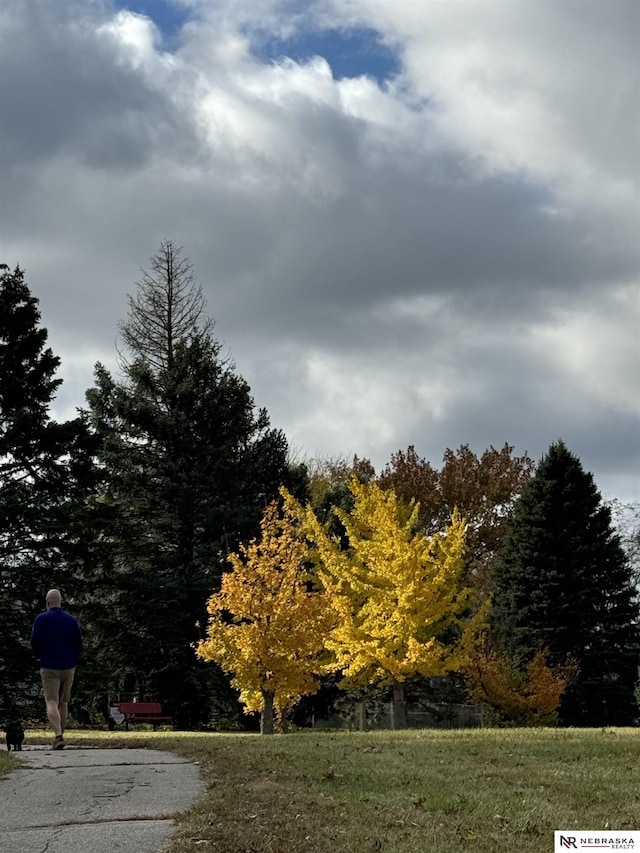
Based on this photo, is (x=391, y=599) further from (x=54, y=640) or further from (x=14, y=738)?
(x=54, y=640)

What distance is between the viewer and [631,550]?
50.5 meters

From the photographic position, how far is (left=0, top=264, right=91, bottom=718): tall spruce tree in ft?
95.8

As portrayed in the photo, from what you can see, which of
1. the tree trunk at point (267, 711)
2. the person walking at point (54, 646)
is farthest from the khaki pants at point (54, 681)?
the tree trunk at point (267, 711)

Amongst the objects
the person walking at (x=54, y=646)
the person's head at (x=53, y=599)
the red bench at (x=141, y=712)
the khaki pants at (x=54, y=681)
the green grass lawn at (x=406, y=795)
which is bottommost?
the red bench at (x=141, y=712)

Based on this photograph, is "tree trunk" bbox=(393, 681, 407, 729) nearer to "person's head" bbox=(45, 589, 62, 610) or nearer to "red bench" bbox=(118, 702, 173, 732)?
"red bench" bbox=(118, 702, 173, 732)

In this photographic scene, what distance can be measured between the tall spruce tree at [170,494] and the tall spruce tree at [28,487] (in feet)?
7.11

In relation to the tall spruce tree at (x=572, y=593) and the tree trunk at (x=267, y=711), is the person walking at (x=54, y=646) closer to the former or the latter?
the tree trunk at (x=267, y=711)

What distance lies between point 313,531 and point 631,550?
28480 millimetres

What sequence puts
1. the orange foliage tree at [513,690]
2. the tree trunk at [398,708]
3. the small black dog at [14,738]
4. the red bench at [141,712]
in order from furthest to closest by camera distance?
the red bench at [141,712] < the orange foliage tree at [513,690] < the tree trunk at [398,708] < the small black dog at [14,738]

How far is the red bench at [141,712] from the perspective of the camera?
31.6m

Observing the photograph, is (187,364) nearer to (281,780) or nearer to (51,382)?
(51,382)

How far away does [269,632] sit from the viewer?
2250 centimetres

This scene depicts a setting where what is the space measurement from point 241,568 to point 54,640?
1100 centimetres

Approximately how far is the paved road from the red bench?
786 inches
